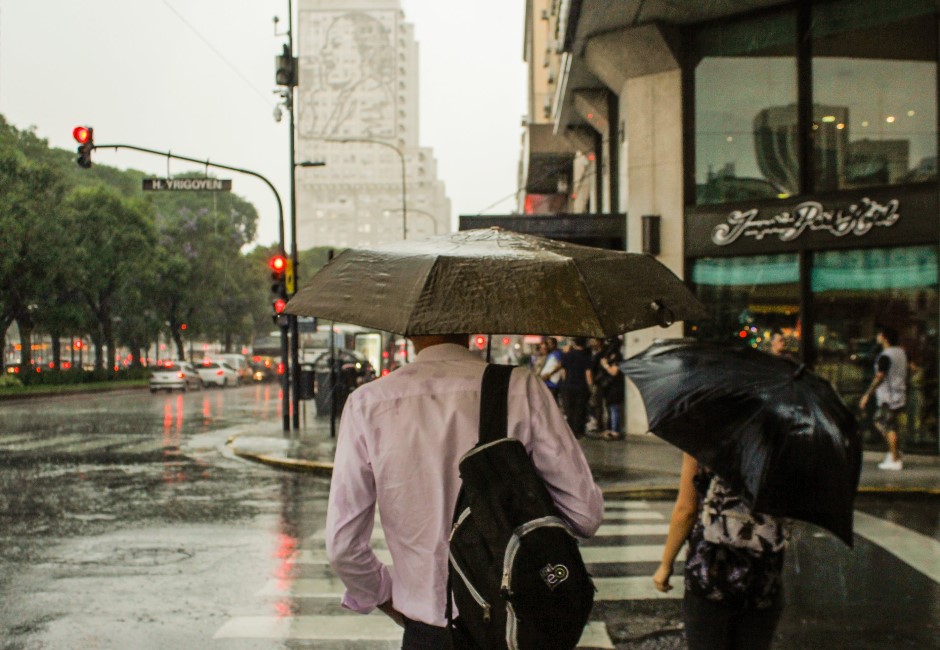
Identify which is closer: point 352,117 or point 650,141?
point 650,141

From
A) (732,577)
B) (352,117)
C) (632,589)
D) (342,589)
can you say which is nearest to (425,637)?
(732,577)

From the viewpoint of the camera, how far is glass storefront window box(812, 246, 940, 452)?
15102 mm

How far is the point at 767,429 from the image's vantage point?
359cm

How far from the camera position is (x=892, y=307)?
15.6m

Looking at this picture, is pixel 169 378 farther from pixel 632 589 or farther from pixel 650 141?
pixel 632 589

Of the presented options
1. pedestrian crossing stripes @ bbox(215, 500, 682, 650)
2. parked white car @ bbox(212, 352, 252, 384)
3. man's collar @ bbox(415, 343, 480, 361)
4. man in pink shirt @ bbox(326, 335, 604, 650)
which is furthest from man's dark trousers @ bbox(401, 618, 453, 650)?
parked white car @ bbox(212, 352, 252, 384)

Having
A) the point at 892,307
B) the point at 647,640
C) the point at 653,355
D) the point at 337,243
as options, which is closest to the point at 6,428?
the point at 892,307

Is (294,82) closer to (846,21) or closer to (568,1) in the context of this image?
(568,1)

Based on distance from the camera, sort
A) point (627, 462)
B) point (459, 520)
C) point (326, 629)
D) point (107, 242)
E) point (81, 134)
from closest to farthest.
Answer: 1. point (459, 520)
2. point (326, 629)
3. point (627, 462)
4. point (81, 134)
5. point (107, 242)

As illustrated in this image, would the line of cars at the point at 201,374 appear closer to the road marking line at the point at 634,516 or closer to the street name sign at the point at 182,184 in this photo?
the street name sign at the point at 182,184

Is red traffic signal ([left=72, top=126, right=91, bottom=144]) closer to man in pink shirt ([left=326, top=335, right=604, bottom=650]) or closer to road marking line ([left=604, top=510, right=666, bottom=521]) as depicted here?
road marking line ([left=604, top=510, right=666, bottom=521])

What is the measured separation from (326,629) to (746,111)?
45.6ft

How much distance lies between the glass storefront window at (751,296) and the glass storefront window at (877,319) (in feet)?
1.53

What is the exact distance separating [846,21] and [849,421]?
14.4 meters
